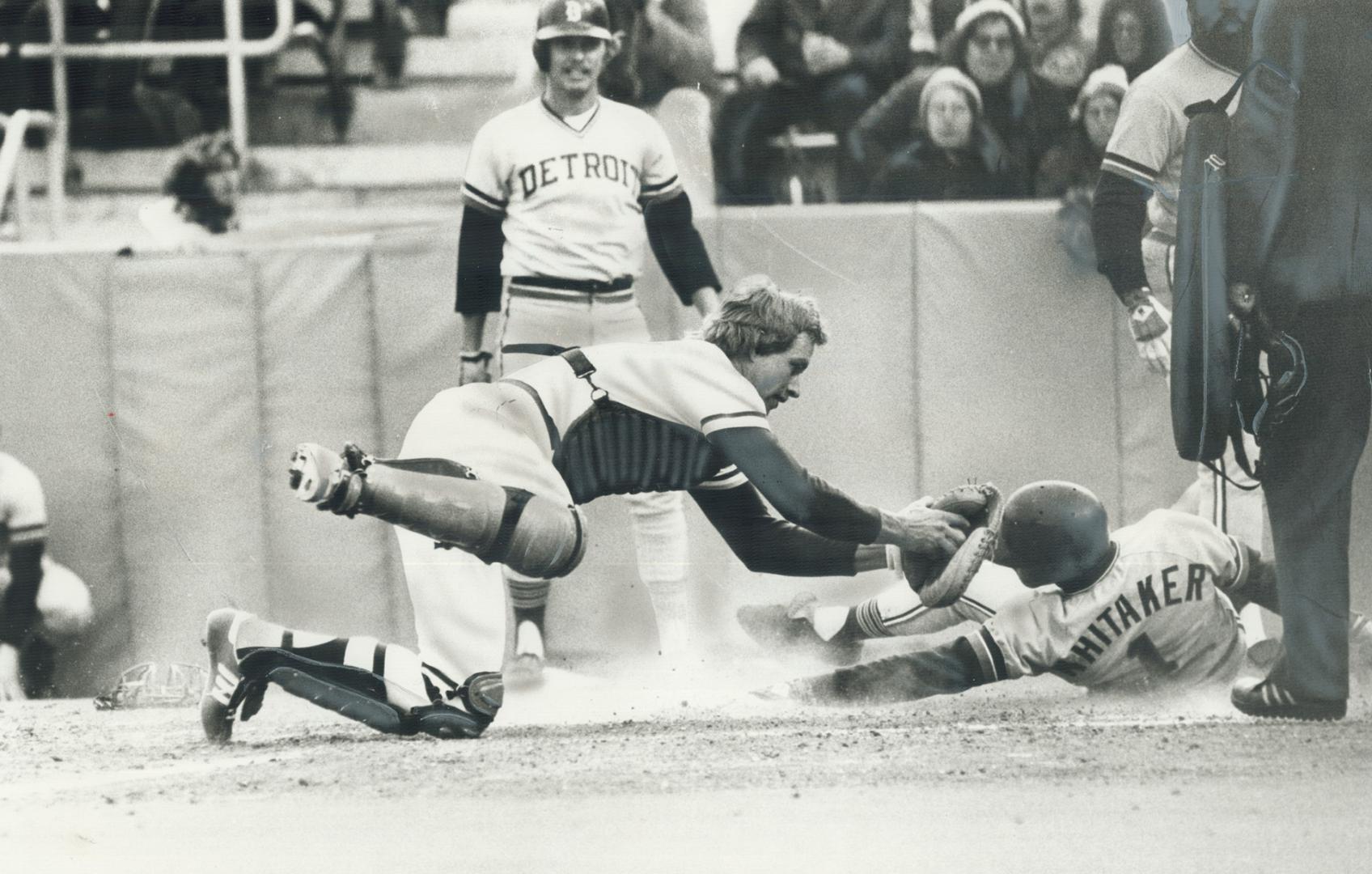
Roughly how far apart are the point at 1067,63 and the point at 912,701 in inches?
74.5

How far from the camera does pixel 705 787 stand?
414 centimetres

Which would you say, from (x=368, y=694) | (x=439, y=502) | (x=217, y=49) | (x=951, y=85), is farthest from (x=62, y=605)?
(x=951, y=85)

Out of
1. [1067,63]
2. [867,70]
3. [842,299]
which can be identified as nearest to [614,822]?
[842,299]

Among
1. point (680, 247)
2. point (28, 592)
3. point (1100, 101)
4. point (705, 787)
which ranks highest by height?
point (1100, 101)

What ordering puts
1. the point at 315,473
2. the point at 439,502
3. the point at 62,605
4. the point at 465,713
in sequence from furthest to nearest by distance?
the point at 62,605
the point at 465,713
the point at 439,502
the point at 315,473

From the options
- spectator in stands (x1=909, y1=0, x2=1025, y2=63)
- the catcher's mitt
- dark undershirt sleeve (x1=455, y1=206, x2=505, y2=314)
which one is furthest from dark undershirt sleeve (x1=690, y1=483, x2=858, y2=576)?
spectator in stands (x1=909, y1=0, x2=1025, y2=63)

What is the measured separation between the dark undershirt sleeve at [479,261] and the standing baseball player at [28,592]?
1400 millimetres

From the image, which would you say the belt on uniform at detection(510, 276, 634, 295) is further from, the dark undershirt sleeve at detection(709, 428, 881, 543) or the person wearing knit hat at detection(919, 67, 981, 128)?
the person wearing knit hat at detection(919, 67, 981, 128)

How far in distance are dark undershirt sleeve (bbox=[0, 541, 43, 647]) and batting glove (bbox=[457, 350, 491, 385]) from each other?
1.36 m

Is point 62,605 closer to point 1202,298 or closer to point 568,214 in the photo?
point 568,214

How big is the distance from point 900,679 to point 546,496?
1158mm

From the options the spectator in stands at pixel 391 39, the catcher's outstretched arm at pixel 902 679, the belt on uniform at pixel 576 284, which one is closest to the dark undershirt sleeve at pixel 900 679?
the catcher's outstretched arm at pixel 902 679

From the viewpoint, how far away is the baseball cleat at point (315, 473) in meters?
4.11

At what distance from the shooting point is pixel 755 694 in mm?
4453
